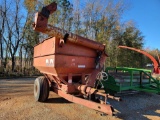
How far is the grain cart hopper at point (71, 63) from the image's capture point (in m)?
3.92

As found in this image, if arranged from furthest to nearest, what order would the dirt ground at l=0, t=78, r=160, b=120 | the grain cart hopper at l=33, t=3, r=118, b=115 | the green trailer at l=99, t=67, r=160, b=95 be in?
the green trailer at l=99, t=67, r=160, b=95 → the dirt ground at l=0, t=78, r=160, b=120 → the grain cart hopper at l=33, t=3, r=118, b=115

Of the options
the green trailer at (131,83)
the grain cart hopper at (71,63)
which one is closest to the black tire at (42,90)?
the grain cart hopper at (71,63)

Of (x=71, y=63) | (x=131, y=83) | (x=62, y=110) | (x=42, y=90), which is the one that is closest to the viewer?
(x=71, y=63)

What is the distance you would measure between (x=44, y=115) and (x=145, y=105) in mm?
3295

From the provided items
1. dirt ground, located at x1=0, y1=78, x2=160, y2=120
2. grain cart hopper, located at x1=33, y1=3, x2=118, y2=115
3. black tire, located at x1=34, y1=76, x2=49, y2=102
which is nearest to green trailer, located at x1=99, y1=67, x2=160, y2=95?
dirt ground, located at x1=0, y1=78, x2=160, y2=120

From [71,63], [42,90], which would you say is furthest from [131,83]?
[42,90]

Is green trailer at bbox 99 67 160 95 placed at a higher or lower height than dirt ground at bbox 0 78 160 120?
higher

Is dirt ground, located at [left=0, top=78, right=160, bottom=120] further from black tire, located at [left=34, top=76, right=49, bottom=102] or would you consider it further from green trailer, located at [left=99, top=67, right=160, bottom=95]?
green trailer, located at [left=99, top=67, right=160, bottom=95]

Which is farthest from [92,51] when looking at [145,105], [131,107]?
[145,105]

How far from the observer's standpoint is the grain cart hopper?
3.92 metres

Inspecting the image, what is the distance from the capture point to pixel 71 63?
4453 mm

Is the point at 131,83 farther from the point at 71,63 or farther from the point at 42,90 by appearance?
the point at 42,90

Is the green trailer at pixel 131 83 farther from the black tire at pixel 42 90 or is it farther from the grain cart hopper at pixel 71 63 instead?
the black tire at pixel 42 90

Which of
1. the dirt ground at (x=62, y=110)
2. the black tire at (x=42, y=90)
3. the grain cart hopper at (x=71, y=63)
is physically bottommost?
the dirt ground at (x=62, y=110)
